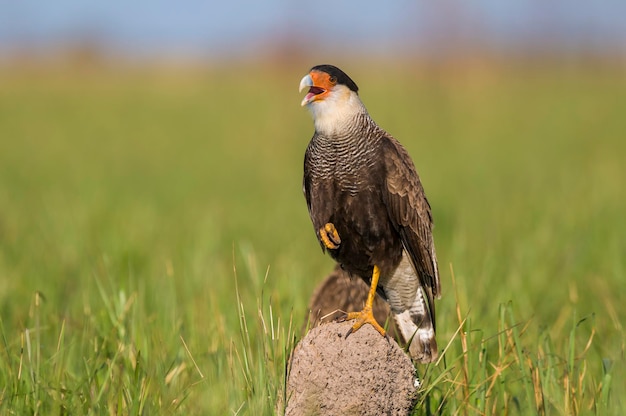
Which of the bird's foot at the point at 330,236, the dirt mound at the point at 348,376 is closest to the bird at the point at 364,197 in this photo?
the bird's foot at the point at 330,236

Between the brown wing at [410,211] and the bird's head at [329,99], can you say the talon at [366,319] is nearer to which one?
the brown wing at [410,211]

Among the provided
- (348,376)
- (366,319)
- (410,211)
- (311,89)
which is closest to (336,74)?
(311,89)

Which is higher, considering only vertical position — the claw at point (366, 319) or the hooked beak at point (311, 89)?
the hooked beak at point (311, 89)

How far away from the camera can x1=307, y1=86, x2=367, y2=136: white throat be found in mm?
3875

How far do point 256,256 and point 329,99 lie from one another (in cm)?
326

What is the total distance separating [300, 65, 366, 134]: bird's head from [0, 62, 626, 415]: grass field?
0.81 m

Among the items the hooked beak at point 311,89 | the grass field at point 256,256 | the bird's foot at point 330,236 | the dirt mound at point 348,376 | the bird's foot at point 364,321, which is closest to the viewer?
the dirt mound at point 348,376

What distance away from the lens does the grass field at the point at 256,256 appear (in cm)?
360

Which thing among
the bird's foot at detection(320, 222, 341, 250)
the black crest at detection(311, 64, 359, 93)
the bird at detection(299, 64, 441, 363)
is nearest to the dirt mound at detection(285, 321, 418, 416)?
the bird at detection(299, 64, 441, 363)

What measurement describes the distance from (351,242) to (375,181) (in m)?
0.31

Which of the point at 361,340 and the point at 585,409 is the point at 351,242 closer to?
the point at 361,340

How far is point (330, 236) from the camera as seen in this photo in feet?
13.1

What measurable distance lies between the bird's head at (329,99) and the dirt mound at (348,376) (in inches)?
40.7

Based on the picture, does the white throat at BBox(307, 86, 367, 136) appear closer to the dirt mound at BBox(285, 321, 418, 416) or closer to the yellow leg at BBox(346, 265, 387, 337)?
the yellow leg at BBox(346, 265, 387, 337)
